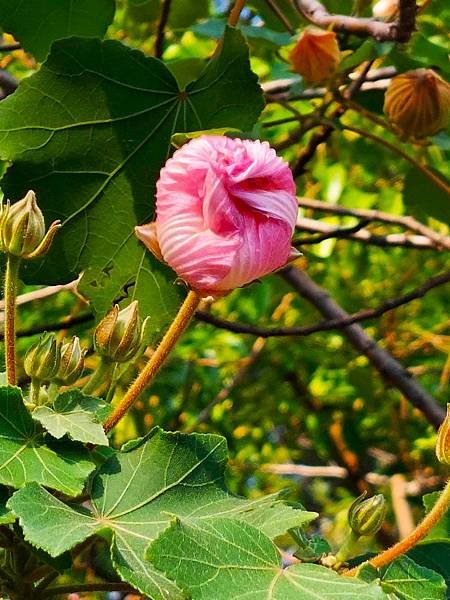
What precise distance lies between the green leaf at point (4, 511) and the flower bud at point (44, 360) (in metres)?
0.11

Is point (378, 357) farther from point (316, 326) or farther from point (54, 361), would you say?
point (54, 361)

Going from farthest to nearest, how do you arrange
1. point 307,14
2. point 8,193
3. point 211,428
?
1. point 211,428
2. point 307,14
3. point 8,193

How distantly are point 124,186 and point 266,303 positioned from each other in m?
1.46

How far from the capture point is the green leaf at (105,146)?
1.10 meters

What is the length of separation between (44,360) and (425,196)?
1030 mm

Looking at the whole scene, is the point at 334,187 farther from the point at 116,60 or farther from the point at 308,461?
the point at 308,461

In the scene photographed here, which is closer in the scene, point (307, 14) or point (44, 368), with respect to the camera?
point (44, 368)

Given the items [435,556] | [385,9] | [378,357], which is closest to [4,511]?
[435,556]

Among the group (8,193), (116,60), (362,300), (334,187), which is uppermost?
(116,60)

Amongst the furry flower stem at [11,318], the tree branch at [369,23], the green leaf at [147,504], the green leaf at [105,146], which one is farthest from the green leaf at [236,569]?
the tree branch at [369,23]

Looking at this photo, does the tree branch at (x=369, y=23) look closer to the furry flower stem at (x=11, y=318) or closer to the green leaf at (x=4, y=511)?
the furry flower stem at (x=11, y=318)

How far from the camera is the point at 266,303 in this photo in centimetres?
258

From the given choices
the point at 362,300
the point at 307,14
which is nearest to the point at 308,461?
the point at 362,300

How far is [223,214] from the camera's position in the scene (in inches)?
31.6
